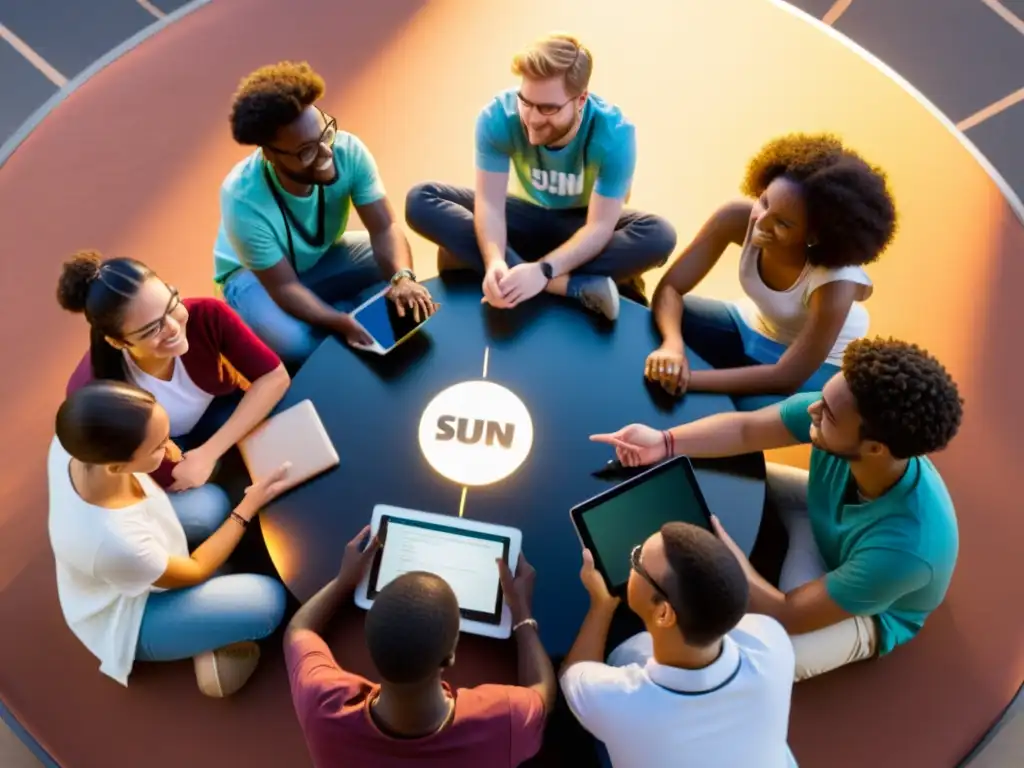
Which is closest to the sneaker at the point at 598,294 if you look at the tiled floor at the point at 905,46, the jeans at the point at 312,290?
the jeans at the point at 312,290

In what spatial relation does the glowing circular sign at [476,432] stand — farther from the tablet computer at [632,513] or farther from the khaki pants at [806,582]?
the khaki pants at [806,582]

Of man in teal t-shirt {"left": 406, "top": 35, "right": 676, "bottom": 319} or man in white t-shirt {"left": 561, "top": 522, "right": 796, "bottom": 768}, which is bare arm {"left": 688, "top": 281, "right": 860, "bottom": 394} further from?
man in white t-shirt {"left": 561, "top": 522, "right": 796, "bottom": 768}

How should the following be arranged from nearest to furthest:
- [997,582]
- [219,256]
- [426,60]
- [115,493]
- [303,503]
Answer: [115,493], [303,503], [997,582], [219,256], [426,60]

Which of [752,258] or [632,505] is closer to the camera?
[632,505]

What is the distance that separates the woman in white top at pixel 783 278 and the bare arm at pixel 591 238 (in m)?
0.21

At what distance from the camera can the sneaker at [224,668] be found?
1818 mm

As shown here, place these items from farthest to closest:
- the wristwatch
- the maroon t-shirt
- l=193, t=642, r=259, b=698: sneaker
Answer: the wristwatch < l=193, t=642, r=259, b=698: sneaker < the maroon t-shirt

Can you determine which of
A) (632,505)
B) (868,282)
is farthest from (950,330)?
(632,505)

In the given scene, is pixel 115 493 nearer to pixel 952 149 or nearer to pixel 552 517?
pixel 552 517

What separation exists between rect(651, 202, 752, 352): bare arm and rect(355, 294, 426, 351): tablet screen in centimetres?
64

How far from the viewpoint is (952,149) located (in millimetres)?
2730

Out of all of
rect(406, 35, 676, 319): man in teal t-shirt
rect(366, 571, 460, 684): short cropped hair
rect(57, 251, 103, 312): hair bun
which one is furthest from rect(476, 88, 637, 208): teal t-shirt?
rect(366, 571, 460, 684): short cropped hair

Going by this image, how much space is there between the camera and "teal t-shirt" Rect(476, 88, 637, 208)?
2152 millimetres

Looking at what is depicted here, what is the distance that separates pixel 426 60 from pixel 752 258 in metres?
1.57
